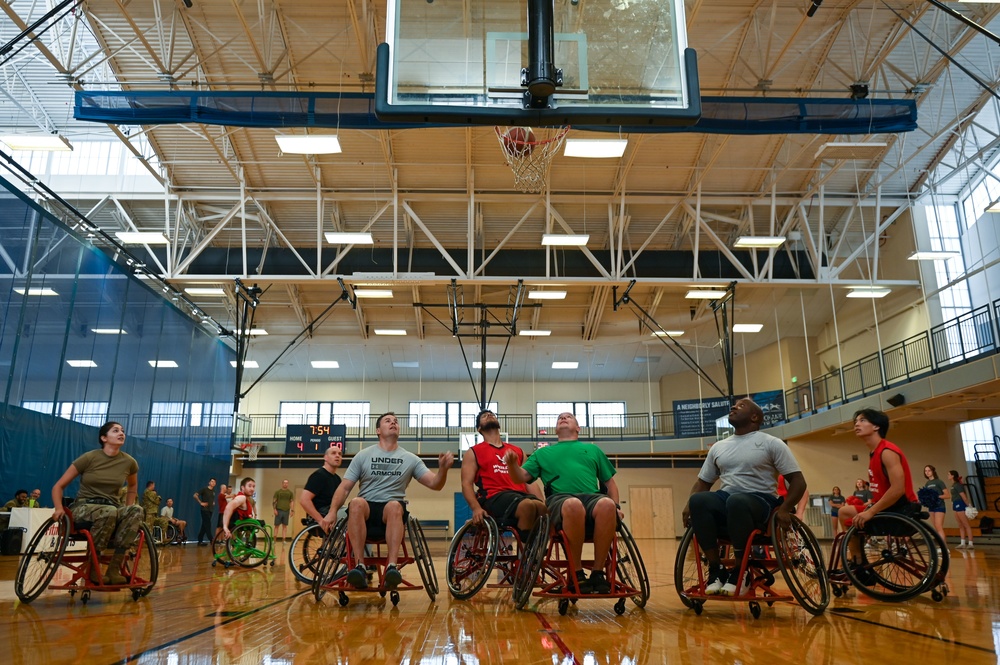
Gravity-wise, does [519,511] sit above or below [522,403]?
below

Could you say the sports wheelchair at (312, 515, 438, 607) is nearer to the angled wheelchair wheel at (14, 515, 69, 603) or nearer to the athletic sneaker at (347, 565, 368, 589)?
the athletic sneaker at (347, 565, 368, 589)

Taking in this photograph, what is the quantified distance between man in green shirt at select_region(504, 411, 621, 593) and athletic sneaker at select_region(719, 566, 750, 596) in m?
0.59

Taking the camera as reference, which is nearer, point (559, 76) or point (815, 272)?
point (559, 76)

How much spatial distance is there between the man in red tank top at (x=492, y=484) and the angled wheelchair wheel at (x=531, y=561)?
0.15 metres

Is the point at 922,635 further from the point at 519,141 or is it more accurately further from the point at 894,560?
the point at 519,141

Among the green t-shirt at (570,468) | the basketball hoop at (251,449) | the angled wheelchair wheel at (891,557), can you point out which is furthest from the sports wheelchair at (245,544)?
the basketball hoop at (251,449)

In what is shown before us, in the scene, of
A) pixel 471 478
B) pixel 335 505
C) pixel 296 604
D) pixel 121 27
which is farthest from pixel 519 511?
pixel 121 27

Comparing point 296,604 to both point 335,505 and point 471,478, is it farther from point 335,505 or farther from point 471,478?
point 471,478

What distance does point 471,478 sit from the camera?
4.68 meters

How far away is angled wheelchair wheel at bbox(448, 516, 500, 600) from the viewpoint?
440cm

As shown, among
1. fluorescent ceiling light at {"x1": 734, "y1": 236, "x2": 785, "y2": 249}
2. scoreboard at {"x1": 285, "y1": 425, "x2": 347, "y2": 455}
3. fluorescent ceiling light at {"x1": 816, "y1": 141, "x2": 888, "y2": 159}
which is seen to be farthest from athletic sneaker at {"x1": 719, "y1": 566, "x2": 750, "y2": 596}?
scoreboard at {"x1": 285, "y1": 425, "x2": 347, "y2": 455}

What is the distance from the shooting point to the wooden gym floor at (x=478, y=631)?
2609 millimetres

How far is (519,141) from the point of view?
9547mm

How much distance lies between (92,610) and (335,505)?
4.74ft
